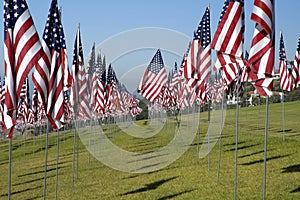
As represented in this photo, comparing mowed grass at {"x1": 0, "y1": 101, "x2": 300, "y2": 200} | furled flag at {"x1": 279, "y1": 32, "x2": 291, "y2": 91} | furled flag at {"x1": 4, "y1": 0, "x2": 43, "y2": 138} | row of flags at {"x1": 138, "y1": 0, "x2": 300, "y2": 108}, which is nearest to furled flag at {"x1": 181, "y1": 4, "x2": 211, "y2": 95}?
row of flags at {"x1": 138, "y1": 0, "x2": 300, "y2": 108}

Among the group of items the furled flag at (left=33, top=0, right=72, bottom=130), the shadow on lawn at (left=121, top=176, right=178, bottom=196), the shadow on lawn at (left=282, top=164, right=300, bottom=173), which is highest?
the furled flag at (left=33, top=0, right=72, bottom=130)

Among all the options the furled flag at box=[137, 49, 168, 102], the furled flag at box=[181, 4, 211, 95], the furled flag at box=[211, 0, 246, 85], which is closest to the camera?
the furled flag at box=[211, 0, 246, 85]

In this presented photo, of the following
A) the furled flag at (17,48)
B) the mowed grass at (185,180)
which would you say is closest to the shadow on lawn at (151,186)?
the mowed grass at (185,180)

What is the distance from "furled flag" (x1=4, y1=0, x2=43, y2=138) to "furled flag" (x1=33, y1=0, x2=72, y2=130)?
1.37 m

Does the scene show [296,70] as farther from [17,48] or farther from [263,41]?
[17,48]

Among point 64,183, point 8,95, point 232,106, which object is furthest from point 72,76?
point 232,106

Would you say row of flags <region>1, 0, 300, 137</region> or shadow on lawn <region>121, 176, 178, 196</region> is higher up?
row of flags <region>1, 0, 300, 137</region>

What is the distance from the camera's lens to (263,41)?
10516mm

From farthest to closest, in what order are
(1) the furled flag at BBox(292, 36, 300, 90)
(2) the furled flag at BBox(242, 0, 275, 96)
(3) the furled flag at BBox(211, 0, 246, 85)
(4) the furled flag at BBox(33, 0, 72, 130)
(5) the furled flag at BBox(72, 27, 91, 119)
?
(1) the furled flag at BBox(292, 36, 300, 90)
(5) the furled flag at BBox(72, 27, 91, 119)
(3) the furled flag at BBox(211, 0, 246, 85)
(4) the furled flag at BBox(33, 0, 72, 130)
(2) the furled flag at BBox(242, 0, 275, 96)

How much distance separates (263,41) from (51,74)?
541cm

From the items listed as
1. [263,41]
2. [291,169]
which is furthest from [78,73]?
[263,41]

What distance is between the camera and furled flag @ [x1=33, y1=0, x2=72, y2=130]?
450 inches

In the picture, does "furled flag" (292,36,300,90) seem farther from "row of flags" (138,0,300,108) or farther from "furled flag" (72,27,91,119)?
"furled flag" (72,27,91,119)

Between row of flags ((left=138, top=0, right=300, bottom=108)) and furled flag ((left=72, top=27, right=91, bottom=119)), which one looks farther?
furled flag ((left=72, top=27, right=91, bottom=119))
